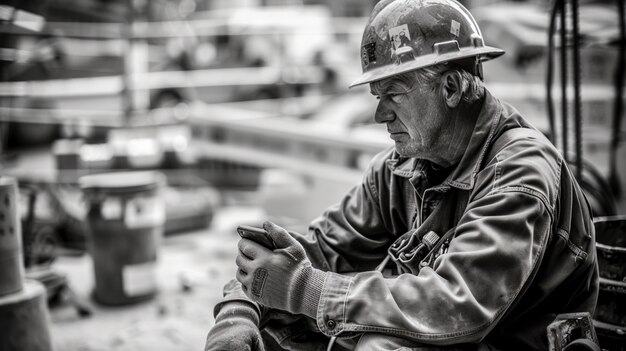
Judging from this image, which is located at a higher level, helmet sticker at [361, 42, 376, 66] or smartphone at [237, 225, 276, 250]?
helmet sticker at [361, 42, 376, 66]

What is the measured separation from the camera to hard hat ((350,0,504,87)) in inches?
75.2

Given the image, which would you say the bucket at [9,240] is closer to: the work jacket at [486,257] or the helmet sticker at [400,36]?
the work jacket at [486,257]

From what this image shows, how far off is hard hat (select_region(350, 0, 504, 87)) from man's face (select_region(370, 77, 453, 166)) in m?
0.07

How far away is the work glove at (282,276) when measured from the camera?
176 cm

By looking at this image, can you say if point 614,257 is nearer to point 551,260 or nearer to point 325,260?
point 551,260

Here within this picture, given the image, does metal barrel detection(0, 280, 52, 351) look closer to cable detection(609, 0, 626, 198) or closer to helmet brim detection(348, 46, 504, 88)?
helmet brim detection(348, 46, 504, 88)

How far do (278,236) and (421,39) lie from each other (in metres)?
0.77

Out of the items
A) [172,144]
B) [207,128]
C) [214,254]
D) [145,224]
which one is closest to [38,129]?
[172,144]

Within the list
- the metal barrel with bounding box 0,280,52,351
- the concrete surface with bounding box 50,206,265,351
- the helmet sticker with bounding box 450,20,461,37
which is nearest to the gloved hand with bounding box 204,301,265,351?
the helmet sticker with bounding box 450,20,461,37

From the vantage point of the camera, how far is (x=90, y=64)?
40.8 feet

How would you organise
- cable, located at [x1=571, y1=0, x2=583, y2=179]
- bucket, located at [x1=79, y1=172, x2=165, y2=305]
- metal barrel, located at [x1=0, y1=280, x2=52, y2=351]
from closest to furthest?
cable, located at [x1=571, y1=0, x2=583, y2=179], metal barrel, located at [x1=0, y1=280, x2=52, y2=351], bucket, located at [x1=79, y1=172, x2=165, y2=305]

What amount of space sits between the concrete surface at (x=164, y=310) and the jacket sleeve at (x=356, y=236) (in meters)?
2.08

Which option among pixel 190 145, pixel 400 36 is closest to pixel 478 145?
pixel 400 36

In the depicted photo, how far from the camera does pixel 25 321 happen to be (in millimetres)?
3338
